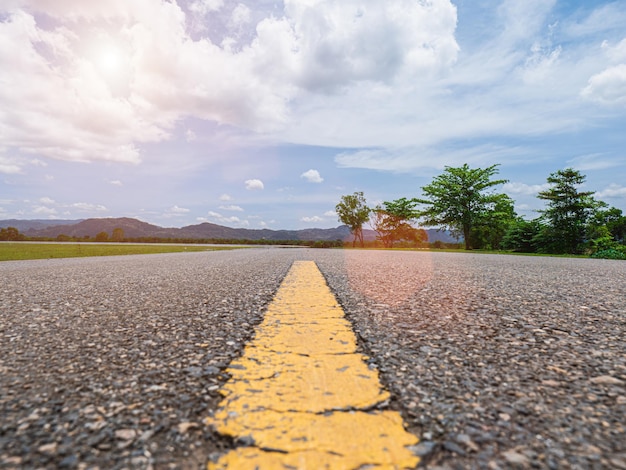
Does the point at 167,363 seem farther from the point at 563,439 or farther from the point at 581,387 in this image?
the point at 581,387

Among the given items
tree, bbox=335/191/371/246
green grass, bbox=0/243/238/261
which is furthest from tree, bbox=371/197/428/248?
green grass, bbox=0/243/238/261

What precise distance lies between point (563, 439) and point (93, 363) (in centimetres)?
167

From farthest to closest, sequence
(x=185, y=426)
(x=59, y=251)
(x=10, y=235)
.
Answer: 1. (x=10, y=235)
2. (x=59, y=251)
3. (x=185, y=426)

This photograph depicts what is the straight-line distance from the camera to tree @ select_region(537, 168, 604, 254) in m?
26.7

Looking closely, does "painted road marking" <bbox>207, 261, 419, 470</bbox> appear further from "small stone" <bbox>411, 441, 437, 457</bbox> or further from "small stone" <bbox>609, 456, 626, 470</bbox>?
"small stone" <bbox>609, 456, 626, 470</bbox>

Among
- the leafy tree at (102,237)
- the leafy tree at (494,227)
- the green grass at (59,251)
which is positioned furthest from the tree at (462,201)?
the leafy tree at (102,237)

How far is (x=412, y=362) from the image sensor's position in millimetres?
1423

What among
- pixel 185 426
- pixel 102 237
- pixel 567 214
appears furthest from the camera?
pixel 102 237

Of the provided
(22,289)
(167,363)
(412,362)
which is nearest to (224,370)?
(167,363)

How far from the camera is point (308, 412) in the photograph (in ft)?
3.34

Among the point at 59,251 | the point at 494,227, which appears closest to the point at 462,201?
the point at 494,227

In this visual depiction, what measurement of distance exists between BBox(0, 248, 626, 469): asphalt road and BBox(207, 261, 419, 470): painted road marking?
0.05 m

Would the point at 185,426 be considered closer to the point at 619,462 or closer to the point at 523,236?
the point at 619,462

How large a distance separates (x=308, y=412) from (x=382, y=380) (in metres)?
0.35
